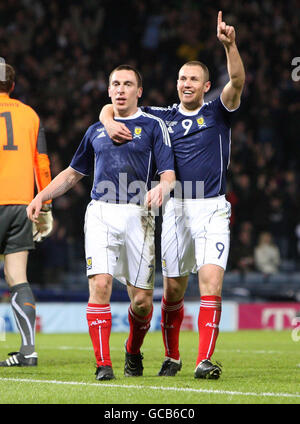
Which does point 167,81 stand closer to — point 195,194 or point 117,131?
point 195,194

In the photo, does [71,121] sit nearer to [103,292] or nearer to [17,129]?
[17,129]

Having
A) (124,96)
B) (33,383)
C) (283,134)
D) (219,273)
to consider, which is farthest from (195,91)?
(283,134)

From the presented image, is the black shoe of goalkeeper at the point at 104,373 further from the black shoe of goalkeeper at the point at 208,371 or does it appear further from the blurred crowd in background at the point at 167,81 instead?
the blurred crowd in background at the point at 167,81

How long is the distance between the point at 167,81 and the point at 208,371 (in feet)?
45.0

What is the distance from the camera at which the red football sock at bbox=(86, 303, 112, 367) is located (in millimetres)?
5875

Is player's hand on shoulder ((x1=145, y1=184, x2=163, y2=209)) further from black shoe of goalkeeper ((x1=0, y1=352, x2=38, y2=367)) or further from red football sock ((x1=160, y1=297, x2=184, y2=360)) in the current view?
black shoe of goalkeeper ((x1=0, y1=352, x2=38, y2=367))

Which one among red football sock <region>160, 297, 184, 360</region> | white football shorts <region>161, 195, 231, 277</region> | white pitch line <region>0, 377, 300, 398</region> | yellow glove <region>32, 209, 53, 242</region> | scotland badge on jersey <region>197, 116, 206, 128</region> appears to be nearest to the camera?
white pitch line <region>0, 377, 300, 398</region>

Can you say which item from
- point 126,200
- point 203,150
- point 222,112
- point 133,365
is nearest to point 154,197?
point 126,200

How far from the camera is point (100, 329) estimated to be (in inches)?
232

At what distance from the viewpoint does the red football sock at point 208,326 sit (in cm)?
609

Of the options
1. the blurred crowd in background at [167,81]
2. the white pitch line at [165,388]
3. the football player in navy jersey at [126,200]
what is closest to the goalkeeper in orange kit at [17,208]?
the football player in navy jersey at [126,200]

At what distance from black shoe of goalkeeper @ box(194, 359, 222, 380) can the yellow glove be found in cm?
225

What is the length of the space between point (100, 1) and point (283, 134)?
5.46 m

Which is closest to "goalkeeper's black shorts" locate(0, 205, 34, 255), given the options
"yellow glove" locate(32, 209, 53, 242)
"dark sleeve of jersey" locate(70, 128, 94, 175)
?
"yellow glove" locate(32, 209, 53, 242)
